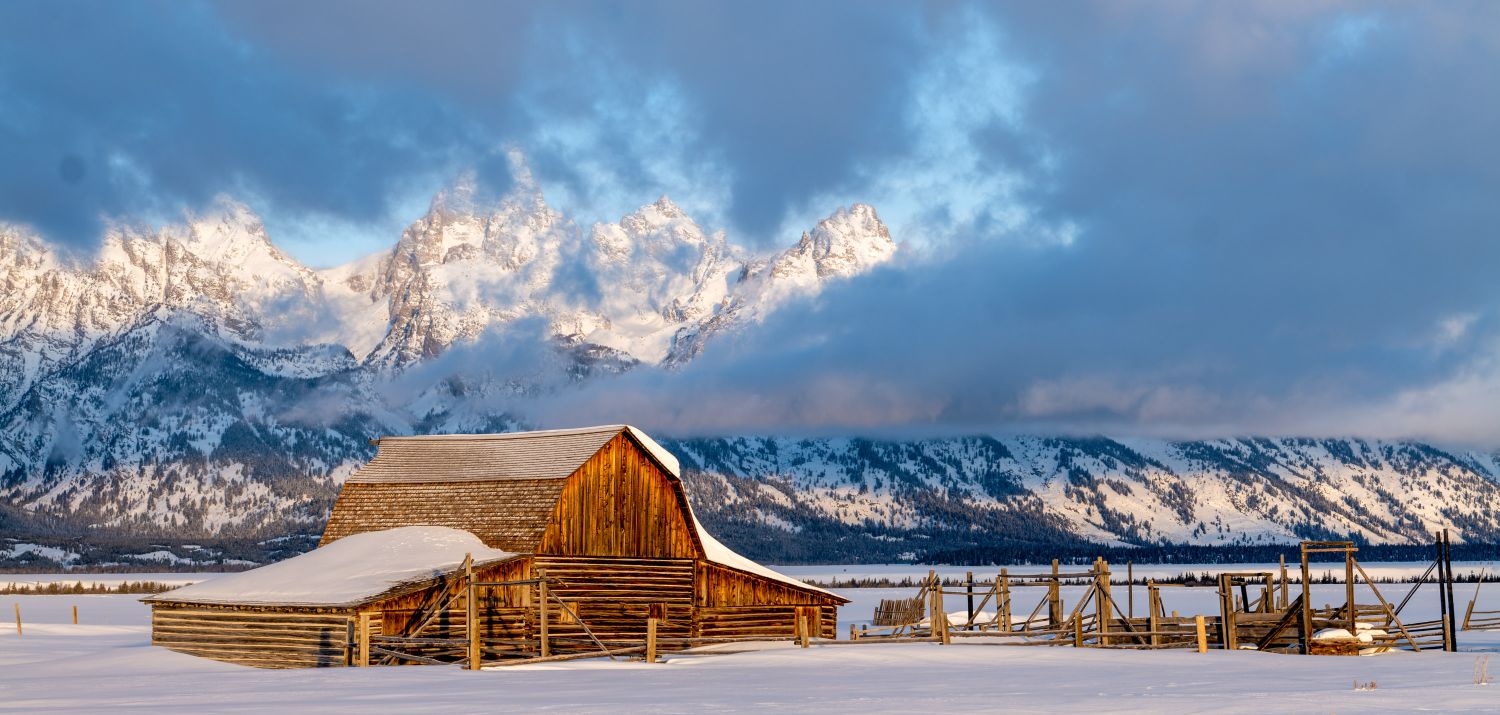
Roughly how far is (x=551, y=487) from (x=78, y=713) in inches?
934

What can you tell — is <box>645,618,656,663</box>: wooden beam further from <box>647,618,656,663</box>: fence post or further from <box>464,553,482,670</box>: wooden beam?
<box>464,553,482,670</box>: wooden beam

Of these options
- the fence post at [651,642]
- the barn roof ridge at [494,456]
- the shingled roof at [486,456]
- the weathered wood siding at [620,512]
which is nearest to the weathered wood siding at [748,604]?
the weathered wood siding at [620,512]

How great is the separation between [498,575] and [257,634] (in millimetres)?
7052

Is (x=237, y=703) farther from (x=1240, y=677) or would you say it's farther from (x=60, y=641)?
(x=60, y=641)

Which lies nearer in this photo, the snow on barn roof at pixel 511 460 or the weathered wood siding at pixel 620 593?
the weathered wood siding at pixel 620 593

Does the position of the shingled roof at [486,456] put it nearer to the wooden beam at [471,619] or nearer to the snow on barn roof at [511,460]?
the snow on barn roof at [511,460]

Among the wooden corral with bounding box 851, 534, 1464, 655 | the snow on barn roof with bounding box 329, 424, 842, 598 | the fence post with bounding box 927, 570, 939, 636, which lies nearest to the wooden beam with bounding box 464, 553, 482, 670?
the snow on barn roof with bounding box 329, 424, 842, 598

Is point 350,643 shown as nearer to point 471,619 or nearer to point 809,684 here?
point 471,619

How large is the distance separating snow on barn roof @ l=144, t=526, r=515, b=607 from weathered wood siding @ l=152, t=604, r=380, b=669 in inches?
17.0

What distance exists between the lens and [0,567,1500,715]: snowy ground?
88.9 ft

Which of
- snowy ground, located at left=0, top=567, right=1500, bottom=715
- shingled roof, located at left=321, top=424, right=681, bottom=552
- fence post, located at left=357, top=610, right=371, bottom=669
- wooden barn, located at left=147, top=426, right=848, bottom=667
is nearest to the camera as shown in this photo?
snowy ground, located at left=0, top=567, right=1500, bottom=715

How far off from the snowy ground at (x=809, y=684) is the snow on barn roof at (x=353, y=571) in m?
2.57

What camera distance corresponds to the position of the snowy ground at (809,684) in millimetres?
27109

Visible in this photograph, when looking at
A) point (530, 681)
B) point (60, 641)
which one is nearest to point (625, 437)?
point (530, 681)
